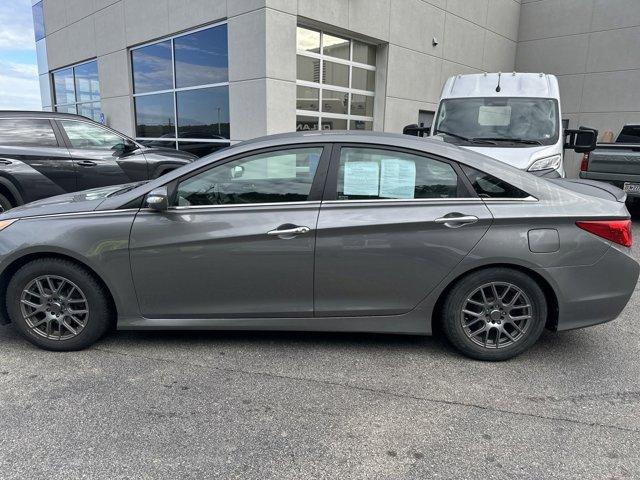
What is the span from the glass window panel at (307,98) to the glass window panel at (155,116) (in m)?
4.05

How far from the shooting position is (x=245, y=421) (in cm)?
263

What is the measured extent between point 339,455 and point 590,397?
5.54ft

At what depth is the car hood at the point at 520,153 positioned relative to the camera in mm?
6199

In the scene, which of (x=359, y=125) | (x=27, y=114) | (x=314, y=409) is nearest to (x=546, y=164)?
(x=314, y=409)

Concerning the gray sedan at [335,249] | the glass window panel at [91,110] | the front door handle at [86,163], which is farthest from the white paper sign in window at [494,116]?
the glass window panel at [91,110]

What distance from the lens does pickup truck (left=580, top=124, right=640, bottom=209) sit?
26.4ft

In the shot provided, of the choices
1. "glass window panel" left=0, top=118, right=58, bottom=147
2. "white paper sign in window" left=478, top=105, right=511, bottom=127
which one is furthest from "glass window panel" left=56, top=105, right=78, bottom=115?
"white paper sign in window" left=478, top=105, right=511, bottom=127

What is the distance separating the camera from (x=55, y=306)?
3.34 metres

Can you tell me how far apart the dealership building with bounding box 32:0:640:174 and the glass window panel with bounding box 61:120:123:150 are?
3465 millimetres

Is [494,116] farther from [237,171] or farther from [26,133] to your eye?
[26,133]

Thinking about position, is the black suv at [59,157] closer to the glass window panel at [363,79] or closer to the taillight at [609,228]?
the taillight at [609,228]

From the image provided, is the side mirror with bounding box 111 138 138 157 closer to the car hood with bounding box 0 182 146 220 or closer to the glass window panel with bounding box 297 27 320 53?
the car hood with bounding box 0 182 146 220

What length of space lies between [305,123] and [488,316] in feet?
27.6

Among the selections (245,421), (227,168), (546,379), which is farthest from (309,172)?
(546,379)
